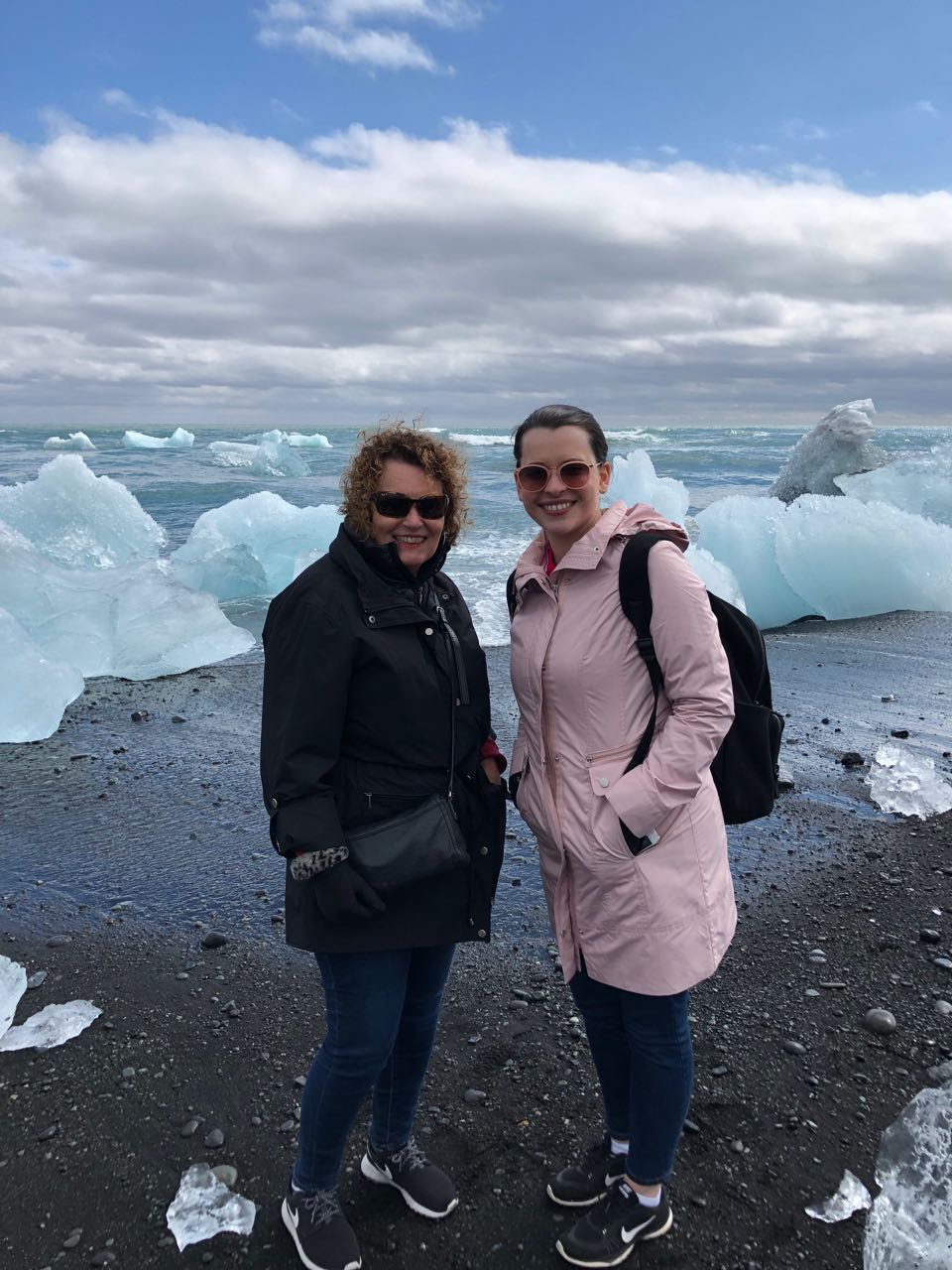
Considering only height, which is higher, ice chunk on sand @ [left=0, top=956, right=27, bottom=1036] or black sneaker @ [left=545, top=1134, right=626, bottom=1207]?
black sneaker @ [left=545, top=1134, right=626, bottom=1207]

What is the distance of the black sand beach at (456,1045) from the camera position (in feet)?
7.48

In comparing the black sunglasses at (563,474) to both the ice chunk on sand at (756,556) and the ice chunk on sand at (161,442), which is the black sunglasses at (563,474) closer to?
the ice chunk on sand at (756,556)

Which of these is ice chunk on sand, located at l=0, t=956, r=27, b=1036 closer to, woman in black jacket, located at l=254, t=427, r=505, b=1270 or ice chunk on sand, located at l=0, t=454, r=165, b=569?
woman in black jacket, located at l=254, t=427, r=505, b=1270

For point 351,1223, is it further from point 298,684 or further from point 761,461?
point 761,461

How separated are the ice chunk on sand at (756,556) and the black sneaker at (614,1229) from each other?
26.8 feet

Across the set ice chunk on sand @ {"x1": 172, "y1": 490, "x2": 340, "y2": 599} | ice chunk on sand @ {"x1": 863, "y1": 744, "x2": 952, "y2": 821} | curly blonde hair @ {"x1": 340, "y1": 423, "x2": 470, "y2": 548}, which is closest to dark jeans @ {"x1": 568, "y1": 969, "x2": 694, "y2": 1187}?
curly blonde hair @ {"x1": 340, "y1": 423, "x2": 470, "y2": 548}

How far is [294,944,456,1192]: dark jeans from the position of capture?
207cm

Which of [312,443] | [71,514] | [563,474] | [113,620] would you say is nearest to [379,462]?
[563,474]

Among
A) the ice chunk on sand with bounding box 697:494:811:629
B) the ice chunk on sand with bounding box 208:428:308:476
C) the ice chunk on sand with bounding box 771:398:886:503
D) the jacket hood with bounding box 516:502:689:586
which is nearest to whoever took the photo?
the jacket hood with bounding box 516:502:689:586

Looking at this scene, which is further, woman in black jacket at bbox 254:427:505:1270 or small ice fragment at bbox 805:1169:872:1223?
small ice fragment at bbox 805:1169:872:1223

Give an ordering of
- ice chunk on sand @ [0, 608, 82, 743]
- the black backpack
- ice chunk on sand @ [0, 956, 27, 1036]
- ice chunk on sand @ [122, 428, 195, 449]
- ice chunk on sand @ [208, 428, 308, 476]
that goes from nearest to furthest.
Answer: the black backpack
ice chunk on sand @ [0, 956, 27, 1036]
ice chunk on sand @ [0, 608, 82, 743]
ice chunk on sand @ [208, 428, 308, 476]
ice chunk on sand @ [122, 428, 195, 449]

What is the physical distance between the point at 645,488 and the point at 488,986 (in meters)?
9.48

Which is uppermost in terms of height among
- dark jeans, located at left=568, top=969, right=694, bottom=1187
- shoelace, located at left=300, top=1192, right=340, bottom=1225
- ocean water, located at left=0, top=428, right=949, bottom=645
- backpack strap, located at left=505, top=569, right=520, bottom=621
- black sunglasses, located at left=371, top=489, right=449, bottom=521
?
black sunglasses, located at left=371, top=489, right=449, bottom=521

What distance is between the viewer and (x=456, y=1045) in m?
2.98
